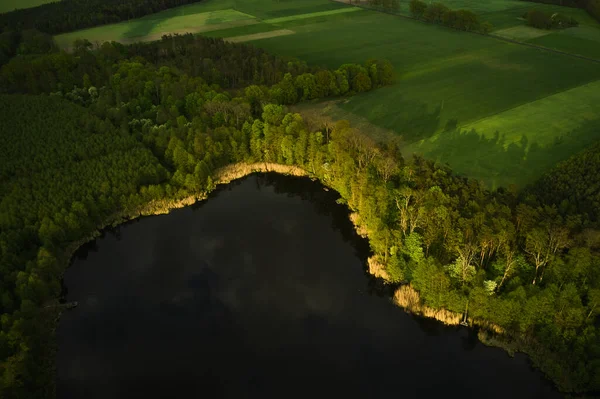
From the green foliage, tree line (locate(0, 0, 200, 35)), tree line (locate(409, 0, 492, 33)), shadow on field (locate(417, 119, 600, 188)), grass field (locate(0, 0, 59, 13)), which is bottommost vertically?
shadow on field (locate(417, 119, 600, 188))

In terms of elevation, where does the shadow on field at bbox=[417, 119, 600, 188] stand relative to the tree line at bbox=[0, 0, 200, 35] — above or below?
below

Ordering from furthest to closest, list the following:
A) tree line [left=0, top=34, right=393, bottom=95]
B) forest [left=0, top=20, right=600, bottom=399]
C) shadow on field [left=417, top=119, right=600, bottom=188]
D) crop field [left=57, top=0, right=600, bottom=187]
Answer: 1. tree line [left=0, top=34, right=393, bottom=95]
2. crop field [left=57, top=0, right=600, bottom=187]
3. shadow on field [left=417, top=119, right=600, bottom=188]
4. forest [left=0, top=20, right=600, bottom=399]

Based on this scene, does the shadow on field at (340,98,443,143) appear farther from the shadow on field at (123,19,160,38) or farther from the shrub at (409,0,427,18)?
the shadow on field at (123,19,160,38)

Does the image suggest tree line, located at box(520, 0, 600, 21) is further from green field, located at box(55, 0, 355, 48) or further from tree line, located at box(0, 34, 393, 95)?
tree line, located at box(0, 34, 393, 95)

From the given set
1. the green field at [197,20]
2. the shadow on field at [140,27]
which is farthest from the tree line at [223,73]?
the shadow on field at [140,27]

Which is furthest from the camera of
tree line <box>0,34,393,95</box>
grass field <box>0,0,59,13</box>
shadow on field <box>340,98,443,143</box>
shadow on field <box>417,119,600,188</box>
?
grass field <box>0,0,59,13</box>

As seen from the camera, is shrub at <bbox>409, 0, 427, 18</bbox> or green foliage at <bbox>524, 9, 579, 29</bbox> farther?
shrub at <bbox>409, 0, 427, 18</bbox>

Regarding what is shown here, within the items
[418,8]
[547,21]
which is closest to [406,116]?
[547,21]

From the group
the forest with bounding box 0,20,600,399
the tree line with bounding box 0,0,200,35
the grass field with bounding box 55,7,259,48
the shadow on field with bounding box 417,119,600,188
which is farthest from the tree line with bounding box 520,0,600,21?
the tree line with bounding box 0,0,200,35
